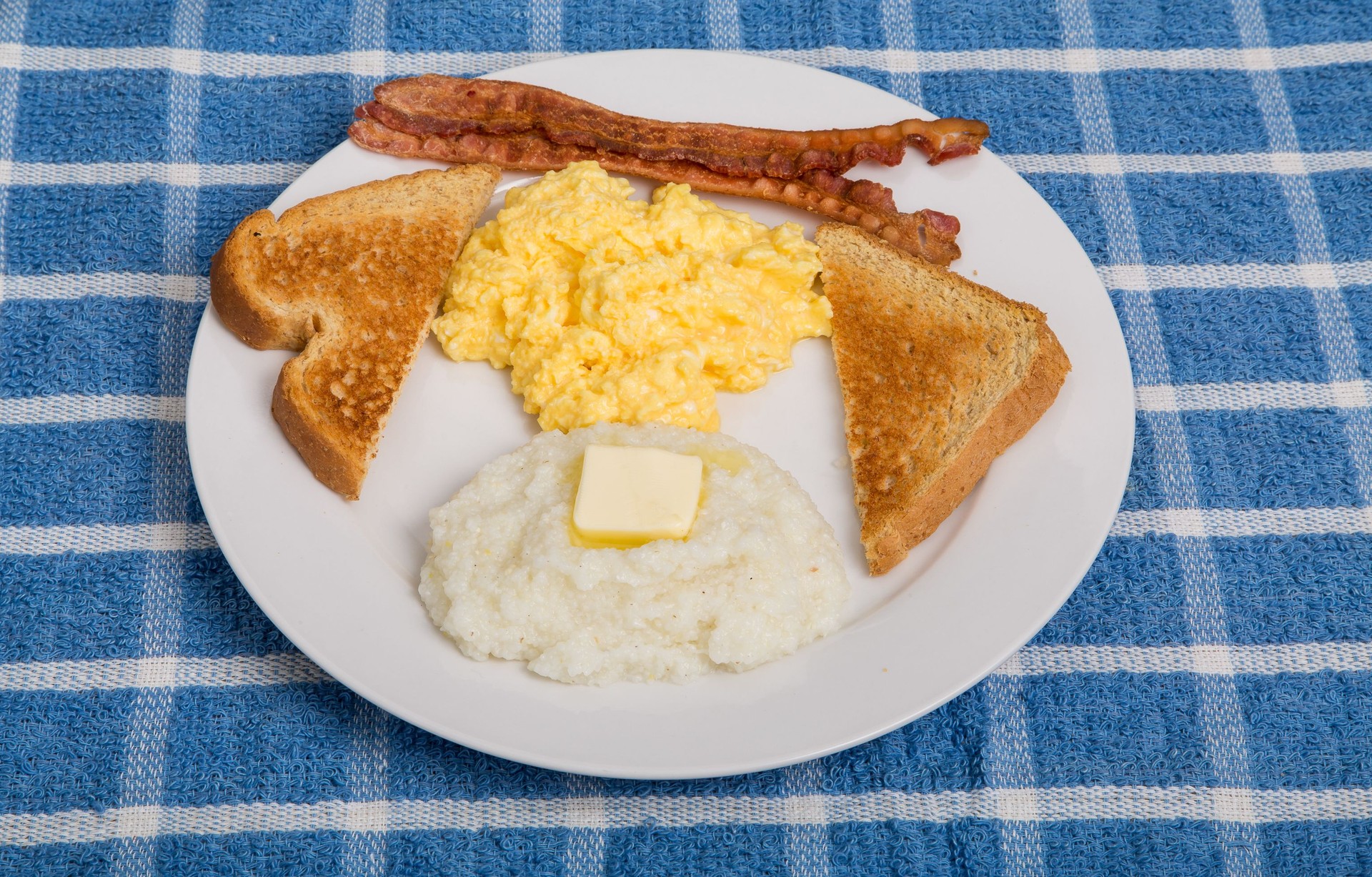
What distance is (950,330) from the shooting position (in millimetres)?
2711

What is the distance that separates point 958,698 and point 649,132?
1742mm

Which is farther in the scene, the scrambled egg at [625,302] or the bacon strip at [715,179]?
the bacon strip at [715,179]

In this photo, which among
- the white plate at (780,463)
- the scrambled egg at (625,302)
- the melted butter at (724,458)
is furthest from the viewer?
the scrambled egg at (625,302)

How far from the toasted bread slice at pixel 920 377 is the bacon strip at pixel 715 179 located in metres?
0.06

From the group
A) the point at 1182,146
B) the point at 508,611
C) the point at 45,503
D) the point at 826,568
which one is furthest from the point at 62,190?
the point at 1182,146

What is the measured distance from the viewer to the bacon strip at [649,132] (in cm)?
287

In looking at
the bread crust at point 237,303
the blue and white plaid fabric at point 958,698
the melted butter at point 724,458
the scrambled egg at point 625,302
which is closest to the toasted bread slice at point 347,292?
the bread crust at point 237,303

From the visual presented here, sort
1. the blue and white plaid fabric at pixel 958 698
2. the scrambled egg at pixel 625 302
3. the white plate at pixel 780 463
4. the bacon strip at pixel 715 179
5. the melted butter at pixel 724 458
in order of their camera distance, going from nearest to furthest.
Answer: the white plate at pixel 780 463 → the blue and white plaid fabric at pixel 958 698 → the melted butter at pixel 724 458 → the scrambled egg at pixel 625 302 → the bacon strip at pixel 715 179

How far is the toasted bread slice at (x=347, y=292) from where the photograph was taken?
99.3 inches

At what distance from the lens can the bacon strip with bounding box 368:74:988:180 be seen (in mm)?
2865

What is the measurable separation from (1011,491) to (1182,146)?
4.87ft

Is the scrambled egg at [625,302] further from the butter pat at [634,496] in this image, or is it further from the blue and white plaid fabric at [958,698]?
the blue and white plaid fabric at [958,698]

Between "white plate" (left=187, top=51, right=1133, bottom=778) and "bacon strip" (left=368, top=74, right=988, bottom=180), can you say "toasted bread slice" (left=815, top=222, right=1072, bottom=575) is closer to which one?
"white plate" (left=187, top=51, right=1133, bottom=778)

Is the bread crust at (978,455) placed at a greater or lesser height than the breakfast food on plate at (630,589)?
greater
